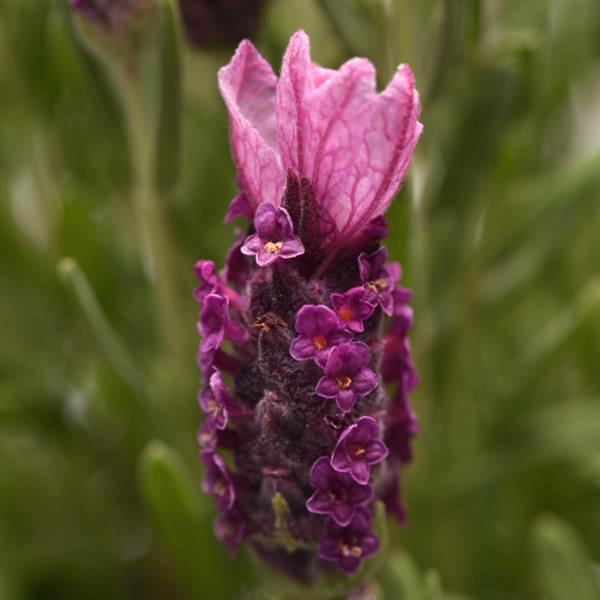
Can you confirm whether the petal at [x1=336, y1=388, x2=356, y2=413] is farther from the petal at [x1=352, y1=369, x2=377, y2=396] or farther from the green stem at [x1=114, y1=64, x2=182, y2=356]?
the green stem at [x1=114, y1=64, x2=182, y2=356]

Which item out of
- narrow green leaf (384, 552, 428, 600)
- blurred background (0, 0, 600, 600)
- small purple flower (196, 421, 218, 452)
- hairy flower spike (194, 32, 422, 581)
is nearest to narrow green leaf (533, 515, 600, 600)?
blurred background (0, 0, 600, 600)

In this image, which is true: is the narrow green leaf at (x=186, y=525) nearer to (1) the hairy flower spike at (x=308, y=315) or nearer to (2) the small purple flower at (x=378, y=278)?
(1) the hairy flower spike at (x=308, y=315)

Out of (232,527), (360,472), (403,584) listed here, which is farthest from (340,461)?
(403,584)

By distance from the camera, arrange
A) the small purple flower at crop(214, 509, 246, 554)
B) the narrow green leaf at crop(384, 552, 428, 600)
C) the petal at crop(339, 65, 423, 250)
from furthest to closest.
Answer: the narrow green leaf at crop(384, 552, 428, 600) → the small purple flower at crop(214, 509, 246, 554) → the petal at crop(339, 65, 423, 250)

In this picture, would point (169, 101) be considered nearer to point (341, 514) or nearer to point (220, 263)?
point (220, 263)

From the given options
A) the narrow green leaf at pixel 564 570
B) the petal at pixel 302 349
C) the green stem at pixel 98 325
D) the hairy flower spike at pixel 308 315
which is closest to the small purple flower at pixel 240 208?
the hairy flower spike at pixel 308 315

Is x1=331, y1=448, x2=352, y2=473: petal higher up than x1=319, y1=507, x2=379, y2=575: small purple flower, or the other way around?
x1=331, y1=448, x2=352, y2=473: petal
